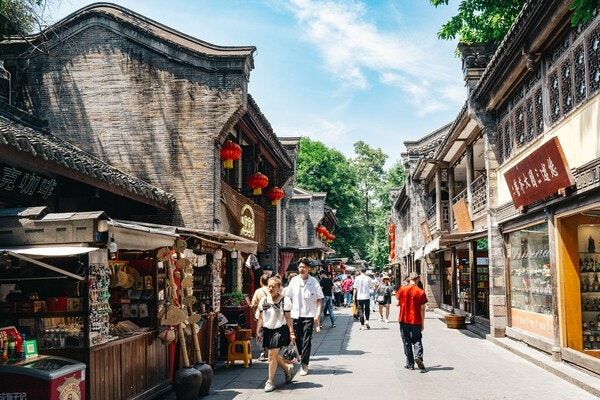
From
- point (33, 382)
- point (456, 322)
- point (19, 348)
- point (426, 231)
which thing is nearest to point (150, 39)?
point (19, 348)

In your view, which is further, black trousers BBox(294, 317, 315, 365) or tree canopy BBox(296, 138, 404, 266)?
tree canopy BBox(296, 138, 404, 266)

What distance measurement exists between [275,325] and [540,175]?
5357mm

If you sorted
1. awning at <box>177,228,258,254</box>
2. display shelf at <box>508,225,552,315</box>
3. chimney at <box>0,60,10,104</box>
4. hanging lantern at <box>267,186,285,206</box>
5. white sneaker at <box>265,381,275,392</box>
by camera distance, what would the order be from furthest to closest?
hanging lantern at <box>267,186,285,206</box> → chimney at <box>0,60,10,104</box> → display shelf at <box>508,225,552,315</box> → awning at <box>177,228,258,254</box> → white sneaker at <box>265,381,275,392</box>

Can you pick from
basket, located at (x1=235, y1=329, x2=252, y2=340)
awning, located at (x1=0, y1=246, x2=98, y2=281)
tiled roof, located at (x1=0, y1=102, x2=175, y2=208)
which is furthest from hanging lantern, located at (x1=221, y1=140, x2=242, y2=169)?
awning, located at (x1=0, y1=246, x2=98, y2=281)

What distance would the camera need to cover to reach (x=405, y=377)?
9.75 metres

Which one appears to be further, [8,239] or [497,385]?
[497,385]

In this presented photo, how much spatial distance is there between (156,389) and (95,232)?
115 inches

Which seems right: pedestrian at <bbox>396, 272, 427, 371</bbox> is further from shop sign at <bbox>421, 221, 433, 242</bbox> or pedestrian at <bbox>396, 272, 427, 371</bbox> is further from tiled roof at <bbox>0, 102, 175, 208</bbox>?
shop sign at <bbox>421, 221, 433, 242</bbox>

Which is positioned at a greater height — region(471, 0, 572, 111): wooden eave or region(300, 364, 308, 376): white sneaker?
region(471, 0, 572, 111): wooden eave

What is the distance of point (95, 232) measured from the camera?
6426mm

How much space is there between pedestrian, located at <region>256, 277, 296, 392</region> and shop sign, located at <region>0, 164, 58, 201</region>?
3.89 m

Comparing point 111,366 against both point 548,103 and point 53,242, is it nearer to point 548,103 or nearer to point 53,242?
point 53,242

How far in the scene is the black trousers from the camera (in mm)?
10094

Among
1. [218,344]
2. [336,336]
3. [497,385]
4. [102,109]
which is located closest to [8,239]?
[218,344]
